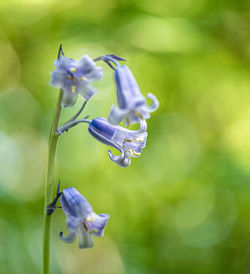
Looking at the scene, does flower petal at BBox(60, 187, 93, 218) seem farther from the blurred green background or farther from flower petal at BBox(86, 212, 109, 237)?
the blurred green background

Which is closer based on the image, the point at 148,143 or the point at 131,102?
the point at 131,102

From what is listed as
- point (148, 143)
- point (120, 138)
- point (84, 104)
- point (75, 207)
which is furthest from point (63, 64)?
point (148, 143)

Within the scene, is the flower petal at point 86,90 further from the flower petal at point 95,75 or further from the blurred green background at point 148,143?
the blurred green background at point 148,143

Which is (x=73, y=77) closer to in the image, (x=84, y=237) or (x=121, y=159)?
(x=121, y=159)

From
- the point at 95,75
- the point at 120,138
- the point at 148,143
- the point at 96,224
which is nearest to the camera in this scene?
the point at 95,75

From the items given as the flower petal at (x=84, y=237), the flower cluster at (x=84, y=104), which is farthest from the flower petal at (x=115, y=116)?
the flower petal at (x=84, y=237)

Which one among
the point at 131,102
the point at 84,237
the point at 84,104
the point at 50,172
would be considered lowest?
the point at 84,237
